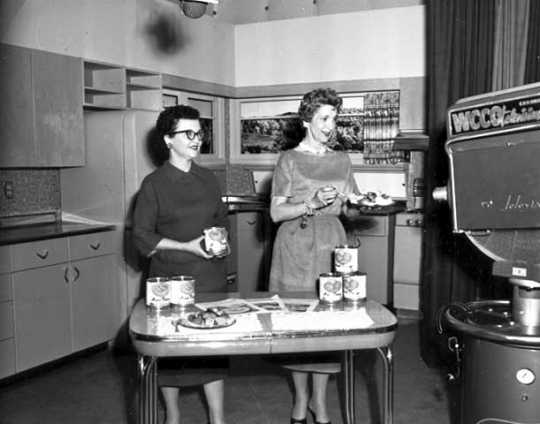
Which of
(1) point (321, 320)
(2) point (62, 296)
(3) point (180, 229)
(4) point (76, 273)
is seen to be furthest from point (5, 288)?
(1) point (321, 320)

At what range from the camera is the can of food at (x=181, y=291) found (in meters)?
2.47

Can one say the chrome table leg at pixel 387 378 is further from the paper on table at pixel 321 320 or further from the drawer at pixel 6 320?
the drawer at pixel 6 320

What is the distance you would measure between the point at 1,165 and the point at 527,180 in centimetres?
333

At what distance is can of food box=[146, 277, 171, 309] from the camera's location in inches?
96.8

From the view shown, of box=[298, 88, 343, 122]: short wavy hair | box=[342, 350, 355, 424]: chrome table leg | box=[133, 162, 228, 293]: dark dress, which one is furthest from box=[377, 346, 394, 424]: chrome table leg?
box=[298, 88, 343, 122]: short wavy hair

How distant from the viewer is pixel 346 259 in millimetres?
2637

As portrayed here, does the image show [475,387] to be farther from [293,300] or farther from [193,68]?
[193,68]

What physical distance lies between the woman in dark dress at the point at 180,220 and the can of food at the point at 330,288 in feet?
1.78

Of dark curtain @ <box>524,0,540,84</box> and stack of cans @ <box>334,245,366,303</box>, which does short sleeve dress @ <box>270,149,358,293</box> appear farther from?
dark curtain @ <box>524,0,540,84</box>

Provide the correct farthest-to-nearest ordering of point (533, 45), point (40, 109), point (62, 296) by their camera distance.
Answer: point (40, 109) < point (62, 296) < point (533, 45)

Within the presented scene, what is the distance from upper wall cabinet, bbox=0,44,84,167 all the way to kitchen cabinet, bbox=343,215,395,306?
2.39 metres

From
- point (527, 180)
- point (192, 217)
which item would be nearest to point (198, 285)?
point (192, 217)

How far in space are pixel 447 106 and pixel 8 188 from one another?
9.82ft

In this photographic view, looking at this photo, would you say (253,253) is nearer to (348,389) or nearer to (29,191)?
(29,191)
